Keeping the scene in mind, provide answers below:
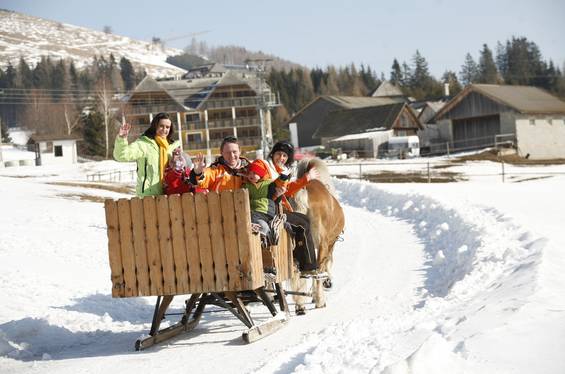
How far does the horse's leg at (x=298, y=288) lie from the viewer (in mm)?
10023

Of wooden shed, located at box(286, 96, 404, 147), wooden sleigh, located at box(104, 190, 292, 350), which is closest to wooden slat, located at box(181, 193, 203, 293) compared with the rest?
wooden sleigh, located at box(104, 190, 292, 350)

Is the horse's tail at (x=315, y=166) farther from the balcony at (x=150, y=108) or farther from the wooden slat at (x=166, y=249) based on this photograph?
the balcony at (x=150, y=108)

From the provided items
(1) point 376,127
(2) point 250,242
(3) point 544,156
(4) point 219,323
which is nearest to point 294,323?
(4) point 219,323

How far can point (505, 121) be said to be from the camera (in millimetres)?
67812

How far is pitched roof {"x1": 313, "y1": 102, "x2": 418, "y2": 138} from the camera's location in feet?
273

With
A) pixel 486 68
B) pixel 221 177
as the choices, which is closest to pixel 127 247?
pixel 221 177

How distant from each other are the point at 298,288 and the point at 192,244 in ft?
8.45

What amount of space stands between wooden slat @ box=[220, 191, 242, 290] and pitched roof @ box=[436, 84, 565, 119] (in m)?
62.7

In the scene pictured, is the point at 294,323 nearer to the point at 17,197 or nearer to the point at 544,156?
the point at 17,197

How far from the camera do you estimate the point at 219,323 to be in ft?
32.8

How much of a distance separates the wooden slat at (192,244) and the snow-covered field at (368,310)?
0.76 metres

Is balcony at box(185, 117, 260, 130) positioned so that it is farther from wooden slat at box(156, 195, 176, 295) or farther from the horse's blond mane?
wooden slat at box(156, 195, 176, 295)

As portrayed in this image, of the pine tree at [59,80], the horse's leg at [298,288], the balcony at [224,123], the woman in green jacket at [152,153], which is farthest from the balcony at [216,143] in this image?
the pine tree at [59,80]

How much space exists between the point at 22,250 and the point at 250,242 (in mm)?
10445
